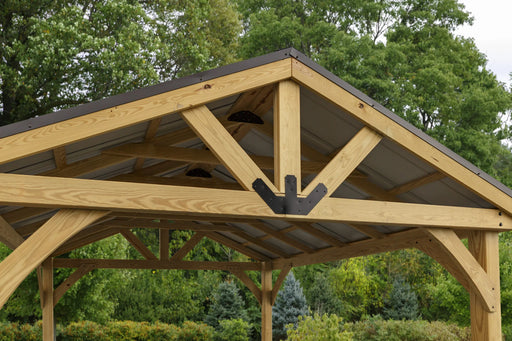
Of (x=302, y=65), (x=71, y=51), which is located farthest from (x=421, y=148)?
(x=71, y=51)

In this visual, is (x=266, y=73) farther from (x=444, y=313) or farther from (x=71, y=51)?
(x=444, y=313)

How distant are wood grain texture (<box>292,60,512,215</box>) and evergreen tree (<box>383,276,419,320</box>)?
13.6 m

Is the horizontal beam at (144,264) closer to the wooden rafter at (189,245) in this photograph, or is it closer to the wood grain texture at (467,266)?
the wooden rafter at (189,245)

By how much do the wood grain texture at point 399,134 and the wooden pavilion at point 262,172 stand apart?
0.01 metres

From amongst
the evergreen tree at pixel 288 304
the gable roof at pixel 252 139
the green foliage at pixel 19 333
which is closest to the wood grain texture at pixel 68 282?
the gable roof at pixel 252 139

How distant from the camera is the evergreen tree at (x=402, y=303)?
64.2ft

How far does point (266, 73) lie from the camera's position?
5.66 metres

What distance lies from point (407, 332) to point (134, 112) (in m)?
11.8

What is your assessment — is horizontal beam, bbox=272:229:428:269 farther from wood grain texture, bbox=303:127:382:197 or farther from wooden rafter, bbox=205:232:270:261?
wood grain texture, bbox=303:127:382:197

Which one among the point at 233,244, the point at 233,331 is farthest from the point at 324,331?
the point at 233,331

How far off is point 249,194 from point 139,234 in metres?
17.9

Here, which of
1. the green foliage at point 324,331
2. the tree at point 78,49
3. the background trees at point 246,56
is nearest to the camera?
the green foliage at point 324,331

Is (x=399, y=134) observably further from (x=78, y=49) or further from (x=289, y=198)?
(x=78, y=49)

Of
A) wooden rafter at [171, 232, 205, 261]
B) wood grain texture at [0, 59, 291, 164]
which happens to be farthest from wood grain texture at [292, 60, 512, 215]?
wooden rafter at [171, 232, 205, 261]
